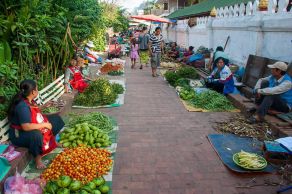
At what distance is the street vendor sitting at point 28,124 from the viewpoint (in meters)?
4.34

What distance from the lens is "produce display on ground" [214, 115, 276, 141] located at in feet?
19.3

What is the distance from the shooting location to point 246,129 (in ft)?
19.9

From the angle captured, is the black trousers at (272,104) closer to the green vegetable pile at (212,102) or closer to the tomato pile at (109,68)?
the green vegetable pile at (212,102)

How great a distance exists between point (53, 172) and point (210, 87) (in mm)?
6347

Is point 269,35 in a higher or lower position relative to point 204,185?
higher

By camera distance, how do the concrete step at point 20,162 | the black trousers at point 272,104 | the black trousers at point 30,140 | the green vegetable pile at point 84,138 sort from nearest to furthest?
1. the concrete step at point 20,162
2. the black trousers at point 30,140
3. the green vegetable pile at point 84,138
4. the black trousers at point 272,104

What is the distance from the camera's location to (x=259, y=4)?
341 inches

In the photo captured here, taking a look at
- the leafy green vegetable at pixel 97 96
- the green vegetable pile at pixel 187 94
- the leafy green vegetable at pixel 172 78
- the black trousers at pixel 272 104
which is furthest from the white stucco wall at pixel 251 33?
the leafy green vegetable at pixel 97 96

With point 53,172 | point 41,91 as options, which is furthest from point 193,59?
point 53,172

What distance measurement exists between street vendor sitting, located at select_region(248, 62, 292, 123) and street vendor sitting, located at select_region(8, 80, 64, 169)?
433 cm

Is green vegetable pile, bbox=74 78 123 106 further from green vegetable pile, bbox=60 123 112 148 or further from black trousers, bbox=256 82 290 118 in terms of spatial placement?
black trousers, bbox=256 82 290 118

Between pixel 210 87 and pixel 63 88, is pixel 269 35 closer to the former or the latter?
pixel 210 87

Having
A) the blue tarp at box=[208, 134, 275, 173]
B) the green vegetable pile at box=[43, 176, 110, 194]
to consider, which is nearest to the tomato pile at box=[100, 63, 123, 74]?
the blue tarp at box=[208, 134, 275, 173]

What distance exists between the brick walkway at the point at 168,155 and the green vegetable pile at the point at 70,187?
0.31m
